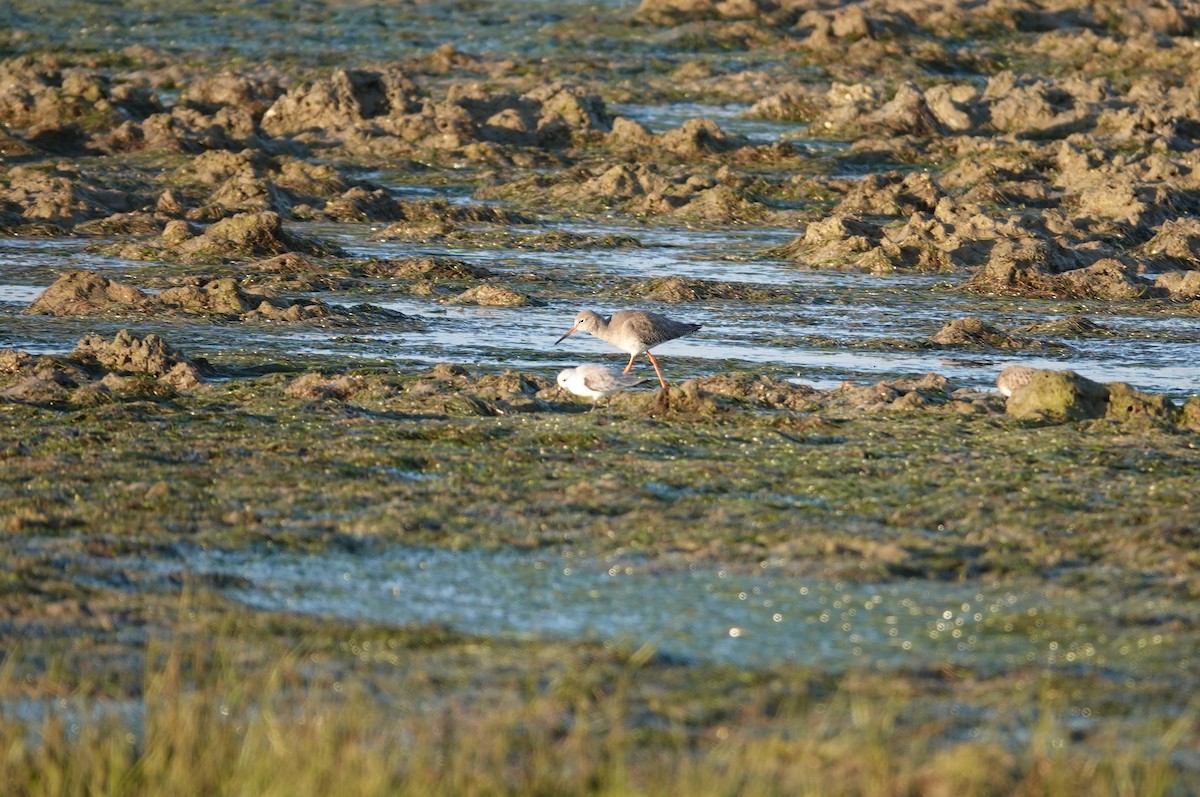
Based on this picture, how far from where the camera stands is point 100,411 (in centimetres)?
865

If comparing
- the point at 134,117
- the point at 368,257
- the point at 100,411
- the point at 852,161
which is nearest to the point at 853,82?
the point at 852,161

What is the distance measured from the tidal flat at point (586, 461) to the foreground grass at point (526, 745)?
0.05ft

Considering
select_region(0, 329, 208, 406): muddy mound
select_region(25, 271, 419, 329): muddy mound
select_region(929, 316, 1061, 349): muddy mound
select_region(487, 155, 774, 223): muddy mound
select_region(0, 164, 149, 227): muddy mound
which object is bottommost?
select_region(487, 155, 774, 223): muddy mound

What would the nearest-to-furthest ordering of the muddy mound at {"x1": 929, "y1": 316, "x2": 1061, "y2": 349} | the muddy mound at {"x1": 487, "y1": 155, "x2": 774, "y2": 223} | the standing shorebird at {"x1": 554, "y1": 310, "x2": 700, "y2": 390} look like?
the standing shorebird at {"x1": 554, "y1": 310, "x2": 700, "y2": 390} → the muddy mound at {"x1": 929, "y1": 316, "x2": 1061, "y2": 349} → the muddy mound at {"x1": 487, "y1": 155, "x2": 774, "y2": 223}

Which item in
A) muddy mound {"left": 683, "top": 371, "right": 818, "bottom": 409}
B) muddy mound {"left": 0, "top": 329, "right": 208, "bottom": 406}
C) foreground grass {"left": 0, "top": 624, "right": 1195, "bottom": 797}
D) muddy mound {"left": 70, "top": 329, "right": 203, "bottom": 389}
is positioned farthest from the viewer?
muddy mound {"left": 70, "top": 329, "right": 203, "bottom": 389}

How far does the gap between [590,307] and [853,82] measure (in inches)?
530

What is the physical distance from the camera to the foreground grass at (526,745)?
14.2 ft

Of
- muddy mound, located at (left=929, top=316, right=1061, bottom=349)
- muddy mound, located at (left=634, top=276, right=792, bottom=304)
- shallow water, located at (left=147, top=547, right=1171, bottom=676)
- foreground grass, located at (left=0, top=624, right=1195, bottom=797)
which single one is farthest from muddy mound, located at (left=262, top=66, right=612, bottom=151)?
foreground grass, located at (left=0, top=624, right=1195, bottom=797)

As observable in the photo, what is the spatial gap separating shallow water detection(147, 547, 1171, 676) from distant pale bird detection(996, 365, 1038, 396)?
128 inches

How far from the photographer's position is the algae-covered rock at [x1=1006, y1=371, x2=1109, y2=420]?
887 centimetres

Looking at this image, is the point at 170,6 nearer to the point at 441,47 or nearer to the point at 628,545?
the point at 441,47

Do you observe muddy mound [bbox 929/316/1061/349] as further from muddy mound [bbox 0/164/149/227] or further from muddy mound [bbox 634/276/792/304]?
muddy mound [bbox 0/164/149/227]

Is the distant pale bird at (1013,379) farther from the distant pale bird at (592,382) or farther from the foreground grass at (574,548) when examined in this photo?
the distant pale bird at (592,382)

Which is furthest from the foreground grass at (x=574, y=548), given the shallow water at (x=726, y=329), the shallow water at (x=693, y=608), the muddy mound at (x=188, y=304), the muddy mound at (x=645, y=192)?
the muddy mound at (x=645, y=192)
